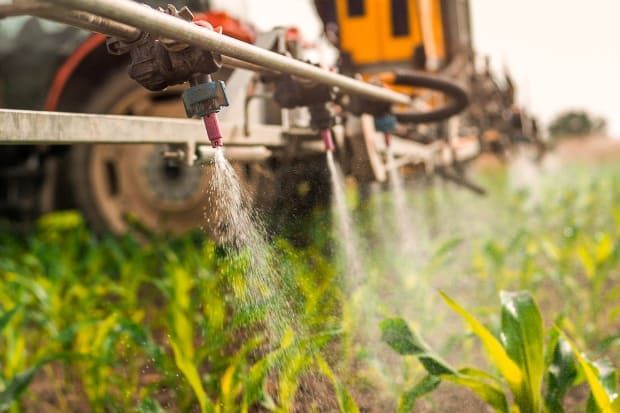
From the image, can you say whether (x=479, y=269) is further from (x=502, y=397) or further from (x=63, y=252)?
(x=63, y=252)

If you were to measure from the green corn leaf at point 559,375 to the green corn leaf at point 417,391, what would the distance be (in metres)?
0.26

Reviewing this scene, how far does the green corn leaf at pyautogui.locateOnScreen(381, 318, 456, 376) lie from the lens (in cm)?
148

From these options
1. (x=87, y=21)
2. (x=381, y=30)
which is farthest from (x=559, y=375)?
(x=381, y=30)

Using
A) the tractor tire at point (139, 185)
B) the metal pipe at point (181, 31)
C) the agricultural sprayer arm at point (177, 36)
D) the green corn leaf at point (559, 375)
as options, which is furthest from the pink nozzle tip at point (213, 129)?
the tractor tire at point (139, 185)

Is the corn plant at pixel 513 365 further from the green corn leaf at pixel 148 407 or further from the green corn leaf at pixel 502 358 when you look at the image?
the green corn leaf at pixel 148 407

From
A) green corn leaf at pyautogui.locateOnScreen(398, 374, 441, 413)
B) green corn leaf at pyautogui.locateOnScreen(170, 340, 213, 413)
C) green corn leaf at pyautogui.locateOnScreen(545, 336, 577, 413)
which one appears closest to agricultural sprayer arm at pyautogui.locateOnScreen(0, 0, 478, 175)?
green corn leaf at pyautogui.locateOnScreen(170, 340, 213, 413)

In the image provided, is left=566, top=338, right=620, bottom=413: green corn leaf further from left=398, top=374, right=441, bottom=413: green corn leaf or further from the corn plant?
left=398, top=374, right=441, bottom=413: green corn leaf

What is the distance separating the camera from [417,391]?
1479 mm

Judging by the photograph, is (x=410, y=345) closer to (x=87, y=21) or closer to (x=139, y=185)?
(x=87, y=21)

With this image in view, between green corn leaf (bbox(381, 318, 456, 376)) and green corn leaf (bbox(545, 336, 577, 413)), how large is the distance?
0.25 m

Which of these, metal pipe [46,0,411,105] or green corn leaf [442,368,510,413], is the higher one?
metal pipe [46,0,411,105]

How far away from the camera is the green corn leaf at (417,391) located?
1477mm

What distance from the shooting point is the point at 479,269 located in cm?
329

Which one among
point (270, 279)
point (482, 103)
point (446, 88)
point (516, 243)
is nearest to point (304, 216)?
point (270, 279)
